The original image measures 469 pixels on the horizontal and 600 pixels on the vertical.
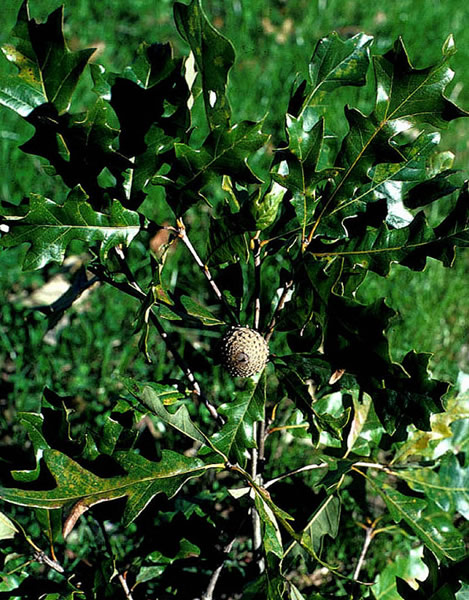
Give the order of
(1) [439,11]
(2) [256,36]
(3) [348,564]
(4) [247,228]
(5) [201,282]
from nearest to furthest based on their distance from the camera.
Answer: (4) [247,228]
(3) [348,564]
(5) [201,282]
(2) [256,36]
(1) [439,11]

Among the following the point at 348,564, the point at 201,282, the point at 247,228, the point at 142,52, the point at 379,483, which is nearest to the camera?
the point at 247,228

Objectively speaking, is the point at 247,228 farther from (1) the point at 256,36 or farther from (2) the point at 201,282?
(1) the point at 256,36

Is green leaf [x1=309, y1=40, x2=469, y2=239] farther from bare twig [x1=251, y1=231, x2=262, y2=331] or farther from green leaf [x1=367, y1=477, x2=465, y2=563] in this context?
green leaf [x1=367, y1=477, x2=465, y2=563]

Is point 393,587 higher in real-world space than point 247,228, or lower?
lower

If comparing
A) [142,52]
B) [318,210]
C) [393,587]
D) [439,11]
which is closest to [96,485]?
[318,210]

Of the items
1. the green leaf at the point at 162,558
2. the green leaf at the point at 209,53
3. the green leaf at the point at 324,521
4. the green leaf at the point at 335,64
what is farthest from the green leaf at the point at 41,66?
the green leaf at the point at 162,558

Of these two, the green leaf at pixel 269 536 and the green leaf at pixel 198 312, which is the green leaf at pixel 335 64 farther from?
the green leaf at pixel 269 536

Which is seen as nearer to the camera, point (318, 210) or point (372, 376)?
point (372, 376)
